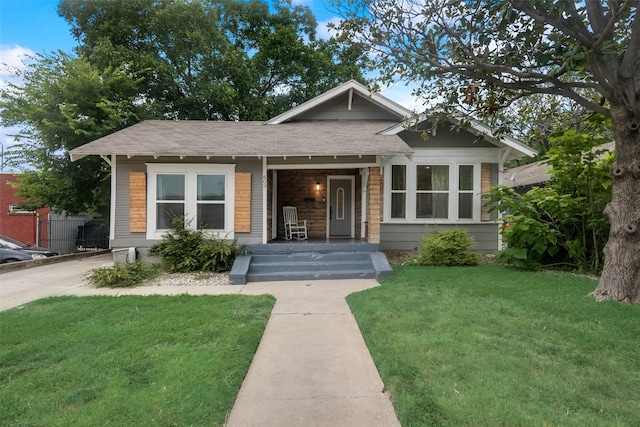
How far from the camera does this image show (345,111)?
38.1 feet

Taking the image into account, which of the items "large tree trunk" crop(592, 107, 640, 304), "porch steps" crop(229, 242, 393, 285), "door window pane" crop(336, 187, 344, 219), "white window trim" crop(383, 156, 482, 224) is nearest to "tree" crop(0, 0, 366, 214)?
"white window trim" crop(383, 156, 482, 224)

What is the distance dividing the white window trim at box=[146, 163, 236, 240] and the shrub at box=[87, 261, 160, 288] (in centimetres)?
126

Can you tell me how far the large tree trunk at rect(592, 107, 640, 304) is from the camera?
4828 millimetres

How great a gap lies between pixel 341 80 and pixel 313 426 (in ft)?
64.7

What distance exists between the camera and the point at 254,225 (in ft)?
28.9

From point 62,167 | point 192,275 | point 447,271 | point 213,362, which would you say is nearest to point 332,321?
point 213,362

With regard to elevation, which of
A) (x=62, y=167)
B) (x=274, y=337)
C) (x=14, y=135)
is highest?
(x=14, y=135)

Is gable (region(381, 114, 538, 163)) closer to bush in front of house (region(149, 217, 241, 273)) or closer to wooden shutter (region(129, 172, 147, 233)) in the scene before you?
bush in front of house (region(149, 217, 241, 273))

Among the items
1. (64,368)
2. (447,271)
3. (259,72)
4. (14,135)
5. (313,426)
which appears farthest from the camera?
(259,72)

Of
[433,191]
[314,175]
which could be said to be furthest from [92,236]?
[433,191]

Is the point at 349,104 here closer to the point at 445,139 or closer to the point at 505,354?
the point at 445,139

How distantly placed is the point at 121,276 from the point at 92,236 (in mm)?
12417

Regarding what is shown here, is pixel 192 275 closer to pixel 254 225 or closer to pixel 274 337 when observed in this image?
pixel 254 225

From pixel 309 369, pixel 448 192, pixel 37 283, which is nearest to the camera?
pixel 309 369
